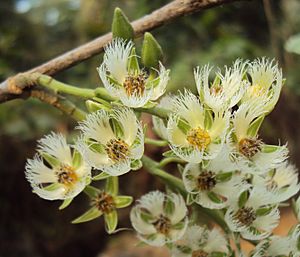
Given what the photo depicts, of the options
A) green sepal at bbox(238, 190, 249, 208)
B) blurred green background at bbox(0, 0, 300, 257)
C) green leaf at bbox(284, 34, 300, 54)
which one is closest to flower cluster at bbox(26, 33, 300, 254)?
green sepal at bbox(238, 190, 249, 208)

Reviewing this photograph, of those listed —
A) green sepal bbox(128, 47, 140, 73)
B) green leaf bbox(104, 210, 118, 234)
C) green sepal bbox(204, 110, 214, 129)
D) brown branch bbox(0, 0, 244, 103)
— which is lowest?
green leaf bbox(104, 210, 118, 234)

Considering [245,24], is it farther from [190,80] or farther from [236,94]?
[236,94]

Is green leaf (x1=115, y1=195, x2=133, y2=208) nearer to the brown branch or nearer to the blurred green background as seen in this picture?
the brown branch

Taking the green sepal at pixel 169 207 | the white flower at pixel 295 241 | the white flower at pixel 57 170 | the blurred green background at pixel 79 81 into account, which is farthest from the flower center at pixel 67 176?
the blurred green background at pixel 79 81

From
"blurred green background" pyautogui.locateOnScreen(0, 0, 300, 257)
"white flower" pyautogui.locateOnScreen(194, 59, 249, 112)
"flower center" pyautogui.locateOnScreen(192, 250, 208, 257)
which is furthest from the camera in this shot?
"blurred green background" pyautogui.locateOnScreen(0, 0, 300, 257)

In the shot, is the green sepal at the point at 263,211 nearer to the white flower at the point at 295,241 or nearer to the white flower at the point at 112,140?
the white flower at the point at 295,241

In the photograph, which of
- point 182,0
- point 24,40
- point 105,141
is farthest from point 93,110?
point 24,40

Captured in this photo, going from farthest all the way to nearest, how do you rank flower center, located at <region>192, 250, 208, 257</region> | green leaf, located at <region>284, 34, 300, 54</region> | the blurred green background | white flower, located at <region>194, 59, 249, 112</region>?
1. the blurred green background
2. green leaf, located at <region>284, 34, 300, 54</region>
3. flower center, located at <region>192, 250, 208, 257</region>
4. white flower, located at <region>194, 59, 249, 112</region>
